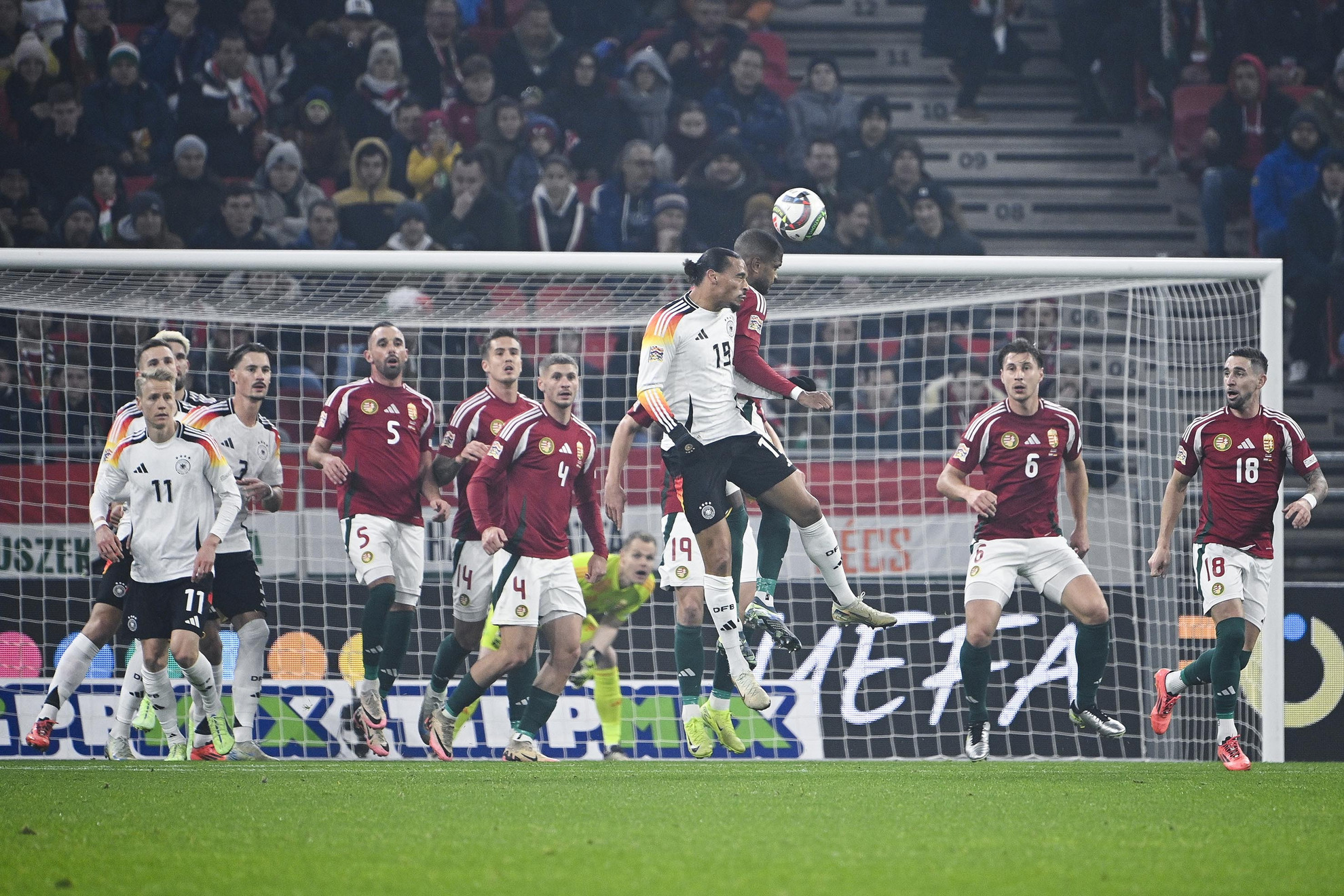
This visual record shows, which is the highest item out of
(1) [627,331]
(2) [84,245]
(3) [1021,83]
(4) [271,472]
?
(3) [1021,83]

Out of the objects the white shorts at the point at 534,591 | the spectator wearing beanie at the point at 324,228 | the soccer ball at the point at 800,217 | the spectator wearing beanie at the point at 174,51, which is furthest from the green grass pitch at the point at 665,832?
the spectator wearing beanie at the point at 174,51

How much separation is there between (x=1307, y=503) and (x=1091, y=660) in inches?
57.5

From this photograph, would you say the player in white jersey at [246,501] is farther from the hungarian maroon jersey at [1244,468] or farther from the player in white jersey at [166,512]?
the hungarian maroon jersey at [1244,468]

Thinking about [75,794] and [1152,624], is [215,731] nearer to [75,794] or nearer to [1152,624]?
[75,794]

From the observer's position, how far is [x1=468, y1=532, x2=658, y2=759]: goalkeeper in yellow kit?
10133 mm

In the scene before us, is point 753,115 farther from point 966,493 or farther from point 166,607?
point 166,607

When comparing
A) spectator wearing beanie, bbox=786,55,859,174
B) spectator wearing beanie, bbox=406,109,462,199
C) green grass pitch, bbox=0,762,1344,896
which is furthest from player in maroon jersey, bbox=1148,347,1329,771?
spectator wearing beanie, bbox=406,109,462,199

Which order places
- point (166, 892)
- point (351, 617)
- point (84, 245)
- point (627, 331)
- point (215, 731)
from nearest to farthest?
point (166, 892)
point (215, 731)
point (351, 617)
point (627, 331)
point (84, 245)

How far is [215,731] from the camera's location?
30.3 feet

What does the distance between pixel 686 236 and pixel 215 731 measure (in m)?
7.45

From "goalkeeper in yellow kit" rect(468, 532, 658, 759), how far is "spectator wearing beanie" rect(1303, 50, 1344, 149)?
33.1 feet

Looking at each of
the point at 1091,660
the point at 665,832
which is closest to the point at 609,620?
the point at 1091,660

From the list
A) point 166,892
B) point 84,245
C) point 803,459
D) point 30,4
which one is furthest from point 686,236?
point 166,892

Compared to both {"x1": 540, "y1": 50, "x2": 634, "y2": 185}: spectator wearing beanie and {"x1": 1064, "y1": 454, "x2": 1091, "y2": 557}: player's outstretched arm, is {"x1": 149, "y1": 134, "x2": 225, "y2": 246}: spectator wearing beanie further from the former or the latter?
{"x1": 1064, "y1": 454, "x2": 1091, "y2": 557}: player's outstretched arm
